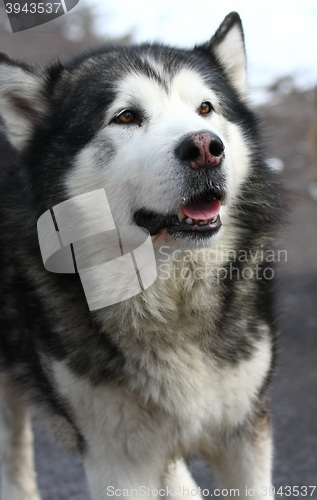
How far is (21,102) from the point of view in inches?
107

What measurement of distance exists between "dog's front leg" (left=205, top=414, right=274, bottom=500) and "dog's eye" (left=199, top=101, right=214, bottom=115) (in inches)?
50.7

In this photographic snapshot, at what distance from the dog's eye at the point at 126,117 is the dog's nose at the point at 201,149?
305 millimetres

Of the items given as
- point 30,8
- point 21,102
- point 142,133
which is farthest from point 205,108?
point 30,8

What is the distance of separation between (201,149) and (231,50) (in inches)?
36.5

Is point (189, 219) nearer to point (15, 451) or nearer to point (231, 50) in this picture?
point (231, 50)

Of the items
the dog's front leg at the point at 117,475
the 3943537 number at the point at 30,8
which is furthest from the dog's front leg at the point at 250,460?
the 3943537 number at the point at 30,8

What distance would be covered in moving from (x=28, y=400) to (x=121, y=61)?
1.62 metres

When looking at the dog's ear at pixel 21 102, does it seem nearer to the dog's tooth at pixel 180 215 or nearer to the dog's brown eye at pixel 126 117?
the dog's brown eye at pixel 126 117

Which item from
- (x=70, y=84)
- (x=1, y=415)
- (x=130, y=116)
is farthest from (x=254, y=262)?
(x=1, y=415)

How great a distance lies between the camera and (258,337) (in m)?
2.78

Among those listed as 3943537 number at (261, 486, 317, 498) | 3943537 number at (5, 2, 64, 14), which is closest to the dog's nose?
3943537 number at (5, 2, 64, 14)

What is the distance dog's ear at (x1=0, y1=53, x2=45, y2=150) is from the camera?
2648 millimetres

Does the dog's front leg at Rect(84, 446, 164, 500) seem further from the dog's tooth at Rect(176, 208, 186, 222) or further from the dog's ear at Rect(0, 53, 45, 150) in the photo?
the dog's ear at Rect(0, 53, 45, 150)

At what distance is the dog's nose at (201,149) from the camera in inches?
86.4
